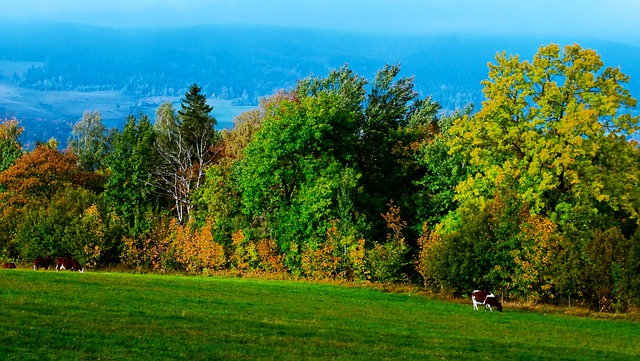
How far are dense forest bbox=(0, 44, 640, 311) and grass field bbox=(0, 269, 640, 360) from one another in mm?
9823

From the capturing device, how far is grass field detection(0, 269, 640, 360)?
79.2 ft

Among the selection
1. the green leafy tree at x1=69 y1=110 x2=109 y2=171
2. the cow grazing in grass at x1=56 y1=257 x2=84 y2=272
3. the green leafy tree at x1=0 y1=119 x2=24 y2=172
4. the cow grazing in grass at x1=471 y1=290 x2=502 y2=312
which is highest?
the green leafy tree at x1=69 y1=110 x2=109 y2=171

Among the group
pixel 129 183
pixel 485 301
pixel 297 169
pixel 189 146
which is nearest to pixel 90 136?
pixel 189 146

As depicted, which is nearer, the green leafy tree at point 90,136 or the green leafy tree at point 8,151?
the green leafy tree at point 8,151

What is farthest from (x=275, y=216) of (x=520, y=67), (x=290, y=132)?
(x=520, y=67)

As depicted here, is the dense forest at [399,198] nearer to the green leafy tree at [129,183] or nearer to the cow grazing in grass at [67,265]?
the green leafy tree at [129,183]

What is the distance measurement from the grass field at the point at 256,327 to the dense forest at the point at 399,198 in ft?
32.2

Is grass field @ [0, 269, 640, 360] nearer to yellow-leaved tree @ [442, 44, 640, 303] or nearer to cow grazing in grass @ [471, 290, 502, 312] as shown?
cow grazing in grass @ [471, 290, 502, 312]

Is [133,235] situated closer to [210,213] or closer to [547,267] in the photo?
[210,213]

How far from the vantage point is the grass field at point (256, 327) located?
2412 centimetres

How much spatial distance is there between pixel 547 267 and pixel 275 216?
2743 centimetres


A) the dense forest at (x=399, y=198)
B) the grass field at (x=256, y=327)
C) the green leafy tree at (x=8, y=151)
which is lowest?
the grass field at (x=256, y=327)

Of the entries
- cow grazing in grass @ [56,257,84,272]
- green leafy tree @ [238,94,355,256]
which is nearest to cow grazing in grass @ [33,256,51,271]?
cow grazing in grass @ [56,257,84,272]

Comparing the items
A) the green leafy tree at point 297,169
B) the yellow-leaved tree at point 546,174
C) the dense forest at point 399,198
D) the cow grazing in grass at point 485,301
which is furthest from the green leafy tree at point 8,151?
the cow grazing in grass at point 485,301
